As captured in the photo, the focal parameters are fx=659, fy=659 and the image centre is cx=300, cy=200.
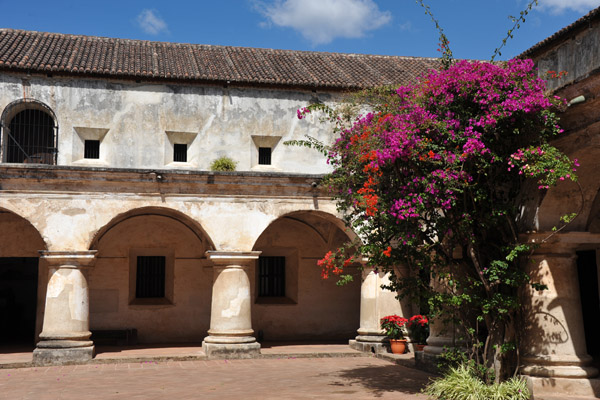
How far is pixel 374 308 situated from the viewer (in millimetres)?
16984

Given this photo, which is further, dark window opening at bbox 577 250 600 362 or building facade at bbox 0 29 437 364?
building facade at bbox 0 29 437 364

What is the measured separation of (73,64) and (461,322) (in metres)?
14.4

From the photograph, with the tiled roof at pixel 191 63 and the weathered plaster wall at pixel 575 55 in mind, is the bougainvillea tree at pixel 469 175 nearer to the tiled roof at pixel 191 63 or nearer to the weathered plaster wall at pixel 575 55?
the weathered plaster wall at pixel 575 55

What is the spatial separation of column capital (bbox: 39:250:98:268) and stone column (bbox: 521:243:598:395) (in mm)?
9736

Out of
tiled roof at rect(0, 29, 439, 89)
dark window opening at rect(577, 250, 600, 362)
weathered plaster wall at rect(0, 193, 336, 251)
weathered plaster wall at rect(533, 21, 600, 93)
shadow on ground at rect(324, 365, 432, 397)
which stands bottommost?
shadow on ground at rect(324, 365, 432, 397)

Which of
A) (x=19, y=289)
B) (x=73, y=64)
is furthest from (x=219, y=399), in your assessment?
(x=19, y=289)

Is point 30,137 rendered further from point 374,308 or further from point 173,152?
point 374,308

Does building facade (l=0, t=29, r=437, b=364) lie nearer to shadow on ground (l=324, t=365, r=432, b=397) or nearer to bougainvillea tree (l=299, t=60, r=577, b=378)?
shadow on ground (l=324, t=365, r=432, b=397)

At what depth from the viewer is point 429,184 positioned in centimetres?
962

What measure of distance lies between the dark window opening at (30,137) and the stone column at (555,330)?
14.7m

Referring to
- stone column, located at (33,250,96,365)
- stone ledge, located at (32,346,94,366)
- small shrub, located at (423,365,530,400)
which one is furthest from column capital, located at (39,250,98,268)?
small shrub, located at (423,365,530,400)

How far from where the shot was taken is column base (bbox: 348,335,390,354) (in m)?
16.7

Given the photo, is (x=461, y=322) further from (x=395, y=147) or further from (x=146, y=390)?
(x=146, y=390)

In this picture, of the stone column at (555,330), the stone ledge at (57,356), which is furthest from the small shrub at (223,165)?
the stone column at (555,330)
